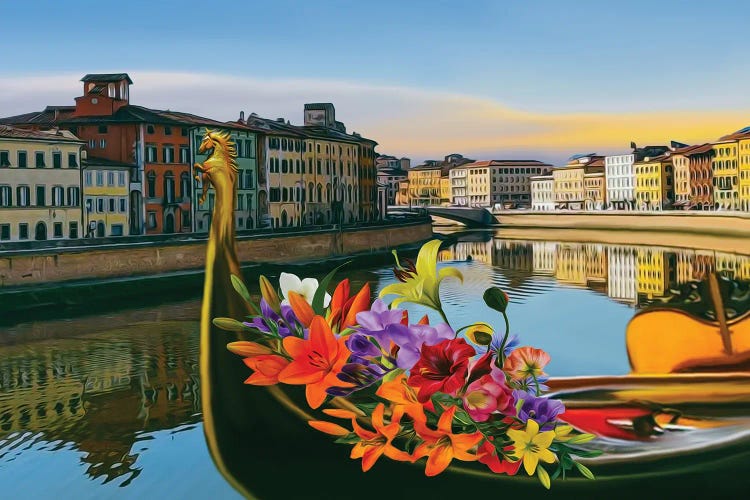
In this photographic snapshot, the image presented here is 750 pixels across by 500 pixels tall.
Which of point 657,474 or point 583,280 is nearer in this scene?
Result: point 657,474

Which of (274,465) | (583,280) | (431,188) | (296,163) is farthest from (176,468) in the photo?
(431,188)

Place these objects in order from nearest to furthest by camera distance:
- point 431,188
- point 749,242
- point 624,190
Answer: point 749,242 → point 624,190 → point 431,188

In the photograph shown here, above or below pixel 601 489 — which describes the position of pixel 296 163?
above

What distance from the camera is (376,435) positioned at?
804 mm

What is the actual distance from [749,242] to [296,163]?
7.68 meters

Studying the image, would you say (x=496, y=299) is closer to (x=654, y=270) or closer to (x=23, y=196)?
(x=23, y=196)

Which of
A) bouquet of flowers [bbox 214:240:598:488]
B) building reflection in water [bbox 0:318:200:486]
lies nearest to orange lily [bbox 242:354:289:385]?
bouquet of flowers [bbox 214:240:598:488]

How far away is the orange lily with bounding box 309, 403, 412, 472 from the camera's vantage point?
2.53 ft

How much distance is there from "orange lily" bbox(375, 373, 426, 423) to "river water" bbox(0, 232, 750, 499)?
1.73ft

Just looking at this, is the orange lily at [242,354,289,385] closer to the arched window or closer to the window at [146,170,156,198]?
the arched window

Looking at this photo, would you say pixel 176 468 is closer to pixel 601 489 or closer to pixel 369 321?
pixel 601 489

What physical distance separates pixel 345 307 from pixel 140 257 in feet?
28.6

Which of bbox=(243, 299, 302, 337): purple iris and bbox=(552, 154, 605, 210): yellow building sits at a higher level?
bbox=(552, 154, 605, 210): yellow building

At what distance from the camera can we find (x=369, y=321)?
0.77m
